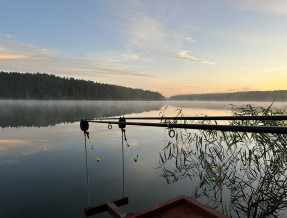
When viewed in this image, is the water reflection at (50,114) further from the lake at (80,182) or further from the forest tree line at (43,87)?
the forest tree line at (43,87)

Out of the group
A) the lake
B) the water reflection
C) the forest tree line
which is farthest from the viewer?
the forest tree line

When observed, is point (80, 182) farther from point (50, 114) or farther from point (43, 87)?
point (43, 87)

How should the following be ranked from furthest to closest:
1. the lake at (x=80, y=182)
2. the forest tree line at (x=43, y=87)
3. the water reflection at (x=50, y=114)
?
the forest tree line at (x=43, y=87) < the water reflection at (x=50, y=114) < the lake at (x=80, y=182)

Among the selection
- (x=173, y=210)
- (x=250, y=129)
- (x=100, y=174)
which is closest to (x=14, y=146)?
(x=100, y=174)

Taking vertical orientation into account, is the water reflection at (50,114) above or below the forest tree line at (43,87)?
below

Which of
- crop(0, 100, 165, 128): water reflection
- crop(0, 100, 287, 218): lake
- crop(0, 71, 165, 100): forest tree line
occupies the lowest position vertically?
crop(0, 100, 165, 128): water reflection

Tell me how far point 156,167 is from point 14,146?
12.0m

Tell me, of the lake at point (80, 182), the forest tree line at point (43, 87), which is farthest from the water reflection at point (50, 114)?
the forest tree line at point (43, 87)

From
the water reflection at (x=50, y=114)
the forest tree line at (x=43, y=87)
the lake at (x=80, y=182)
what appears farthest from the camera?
the forest tree line at (x=43, y=87)

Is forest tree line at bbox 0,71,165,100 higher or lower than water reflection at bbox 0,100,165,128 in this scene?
higher

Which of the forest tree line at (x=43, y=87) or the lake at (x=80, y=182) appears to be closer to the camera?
the lake at (x=80, y=182)

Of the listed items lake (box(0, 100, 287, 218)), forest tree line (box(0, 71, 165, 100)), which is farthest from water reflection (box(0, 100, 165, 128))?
forest tree line (box(0, 71, 165, 100))

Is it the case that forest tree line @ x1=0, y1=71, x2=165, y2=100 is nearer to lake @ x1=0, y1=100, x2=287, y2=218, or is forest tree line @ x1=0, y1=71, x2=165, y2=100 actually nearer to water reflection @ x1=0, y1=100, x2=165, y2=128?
water reflection @ x1=0, y1=100, x2=165, y2=128

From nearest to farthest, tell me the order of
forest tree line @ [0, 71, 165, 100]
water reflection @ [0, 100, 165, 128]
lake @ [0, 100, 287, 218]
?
1. lake @ [0, 100, 287, 218]
2. water reflection @ [0, 100, 165, 128]
3. forest tree line @ [0, 71, 165, 100]
